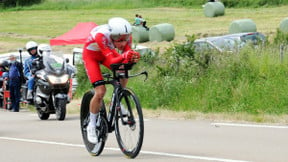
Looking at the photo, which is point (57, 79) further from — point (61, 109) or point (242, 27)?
point (242, 27)

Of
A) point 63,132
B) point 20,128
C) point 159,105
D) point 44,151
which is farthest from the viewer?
point 159,105

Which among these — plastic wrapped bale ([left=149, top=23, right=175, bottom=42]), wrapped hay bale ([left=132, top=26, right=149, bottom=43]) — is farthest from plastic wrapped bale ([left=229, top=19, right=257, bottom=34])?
wrapped hay bale ([left=132, top=26, right=149, bottom=43])

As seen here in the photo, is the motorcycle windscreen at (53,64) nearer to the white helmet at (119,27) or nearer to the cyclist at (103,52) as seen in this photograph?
the cyclist at (103,52)

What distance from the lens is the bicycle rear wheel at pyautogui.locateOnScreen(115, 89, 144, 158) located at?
9.80 m

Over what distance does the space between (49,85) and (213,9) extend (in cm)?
3971

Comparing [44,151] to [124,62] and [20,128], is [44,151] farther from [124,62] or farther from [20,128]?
[20,128]

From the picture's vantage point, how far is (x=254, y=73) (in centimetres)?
1752

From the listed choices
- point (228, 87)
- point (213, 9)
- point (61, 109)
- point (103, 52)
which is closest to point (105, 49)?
point (103, 52)

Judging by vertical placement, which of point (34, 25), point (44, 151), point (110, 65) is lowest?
point (34, 25)

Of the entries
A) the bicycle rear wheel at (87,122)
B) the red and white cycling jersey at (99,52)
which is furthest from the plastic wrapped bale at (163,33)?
the red and white cycling jersey at (99,52)

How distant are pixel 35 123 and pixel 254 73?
173 inches

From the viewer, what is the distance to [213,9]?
5734cm

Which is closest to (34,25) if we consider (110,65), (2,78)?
(2,78)

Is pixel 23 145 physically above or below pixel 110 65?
below
